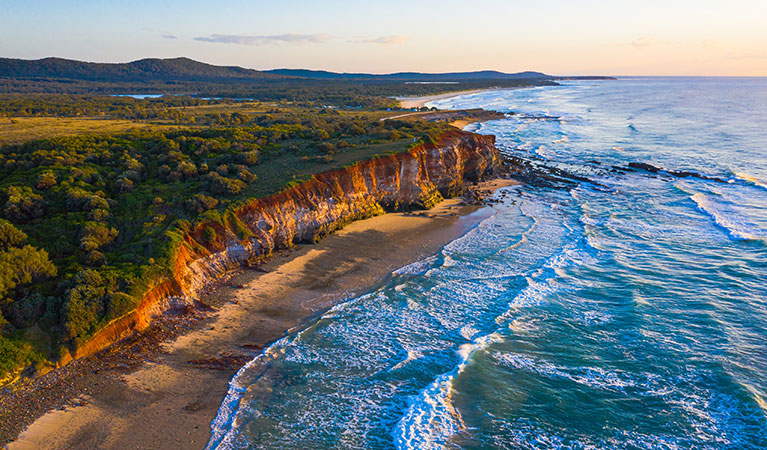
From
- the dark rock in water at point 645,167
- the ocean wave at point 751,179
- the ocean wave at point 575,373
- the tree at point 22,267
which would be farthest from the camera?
the dark rock in water at point 645,167

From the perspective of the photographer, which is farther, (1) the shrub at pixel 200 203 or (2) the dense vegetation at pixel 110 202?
(1) the shrub at pixel 200 203

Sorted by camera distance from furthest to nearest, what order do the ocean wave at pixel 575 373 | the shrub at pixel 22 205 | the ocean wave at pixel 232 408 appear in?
1. the shrub at pixel 22 205
2. the ocean wave at pixel 575 373
3. the ocean wave at pixel 232 408

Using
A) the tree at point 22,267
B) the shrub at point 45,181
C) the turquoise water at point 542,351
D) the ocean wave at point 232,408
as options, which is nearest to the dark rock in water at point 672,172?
the turquoise water at point 542,351

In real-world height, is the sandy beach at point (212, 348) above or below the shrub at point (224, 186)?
below

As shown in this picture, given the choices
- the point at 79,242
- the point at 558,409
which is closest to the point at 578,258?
the point at 558,409

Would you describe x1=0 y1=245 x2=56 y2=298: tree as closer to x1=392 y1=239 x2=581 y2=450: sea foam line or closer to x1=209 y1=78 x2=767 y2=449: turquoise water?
x1=209 y1=78 x2=767 y2=449: turquoise water

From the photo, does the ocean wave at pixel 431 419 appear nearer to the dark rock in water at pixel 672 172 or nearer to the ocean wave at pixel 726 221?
the ocean wave at pixel 726 221

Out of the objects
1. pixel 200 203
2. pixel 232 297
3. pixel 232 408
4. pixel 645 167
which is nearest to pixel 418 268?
pixel 232 297
